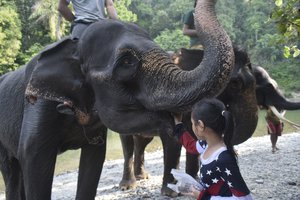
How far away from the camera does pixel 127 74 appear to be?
125 inches

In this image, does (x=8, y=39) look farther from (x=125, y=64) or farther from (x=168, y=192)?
(x=125, y=64)

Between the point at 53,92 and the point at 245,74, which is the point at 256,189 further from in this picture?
the point at 53,92

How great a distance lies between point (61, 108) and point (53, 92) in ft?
0.44

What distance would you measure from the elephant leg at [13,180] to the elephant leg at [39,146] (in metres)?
0.86

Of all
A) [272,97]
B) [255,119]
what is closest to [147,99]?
[255,119]

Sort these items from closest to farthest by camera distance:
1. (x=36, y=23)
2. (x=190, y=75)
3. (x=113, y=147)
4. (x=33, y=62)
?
1. (x=190, y=75)
2. (x=33, y=62)
3. (x=113, y=147)
4. (x=36, y=23)

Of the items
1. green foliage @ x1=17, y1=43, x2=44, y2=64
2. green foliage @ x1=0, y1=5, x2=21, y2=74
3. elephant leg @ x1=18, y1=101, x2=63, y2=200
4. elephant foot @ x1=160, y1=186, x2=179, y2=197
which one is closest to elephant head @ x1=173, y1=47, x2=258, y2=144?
elephant foot @ x1=160, y1=186, x2=179, y2=197

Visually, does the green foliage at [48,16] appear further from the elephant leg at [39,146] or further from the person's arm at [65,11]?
the elephant leg at [39,146]

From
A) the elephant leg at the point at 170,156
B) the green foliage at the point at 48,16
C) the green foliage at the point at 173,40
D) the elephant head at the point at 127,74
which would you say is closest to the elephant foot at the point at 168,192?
the elephant leg at the point at 170,156

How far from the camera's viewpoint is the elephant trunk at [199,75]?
8.84 ft

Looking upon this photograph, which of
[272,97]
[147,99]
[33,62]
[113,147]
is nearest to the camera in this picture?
[147,99]

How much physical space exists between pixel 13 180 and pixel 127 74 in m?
2.18

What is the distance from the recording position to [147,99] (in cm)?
307

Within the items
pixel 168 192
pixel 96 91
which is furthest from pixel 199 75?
pixel 168 192
